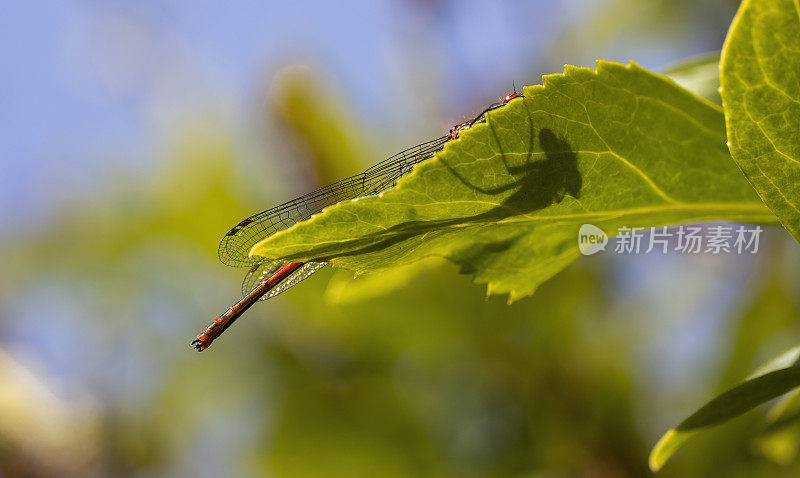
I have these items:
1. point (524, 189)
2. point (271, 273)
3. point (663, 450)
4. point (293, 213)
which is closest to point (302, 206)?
point (293, 213)

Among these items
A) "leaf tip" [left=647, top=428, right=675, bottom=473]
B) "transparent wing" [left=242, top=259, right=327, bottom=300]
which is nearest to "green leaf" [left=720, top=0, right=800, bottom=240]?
"leaf tip" [left=647, top=428, right=675, bottom=473]

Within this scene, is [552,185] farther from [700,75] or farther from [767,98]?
[700,75]

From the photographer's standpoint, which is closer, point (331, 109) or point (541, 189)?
point (541, 189)

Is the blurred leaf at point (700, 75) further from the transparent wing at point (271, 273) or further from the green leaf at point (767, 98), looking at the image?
the transparent wing at point (271, 273)

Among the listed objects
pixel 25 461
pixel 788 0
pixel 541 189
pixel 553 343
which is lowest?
pixel 553 343

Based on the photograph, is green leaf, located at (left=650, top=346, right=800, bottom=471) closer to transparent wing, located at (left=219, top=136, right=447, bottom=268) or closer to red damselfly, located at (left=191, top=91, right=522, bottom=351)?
red damselfly, located at (left=191, top=91, right=522, bottom=351)

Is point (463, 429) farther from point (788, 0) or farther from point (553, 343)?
point (788, 0)

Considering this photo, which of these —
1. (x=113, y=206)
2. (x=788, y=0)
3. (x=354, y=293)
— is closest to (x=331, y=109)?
(x=113, y=206)
